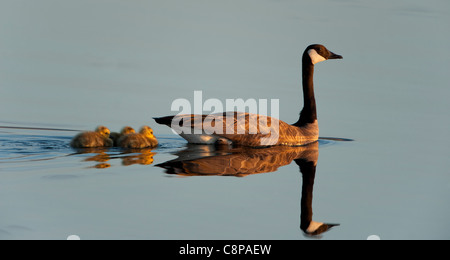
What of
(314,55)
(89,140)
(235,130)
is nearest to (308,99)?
(314,55)

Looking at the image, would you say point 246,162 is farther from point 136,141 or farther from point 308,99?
point 308,99

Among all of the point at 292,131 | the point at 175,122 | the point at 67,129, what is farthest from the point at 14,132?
the point at 292,131

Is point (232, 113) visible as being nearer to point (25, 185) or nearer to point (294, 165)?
point (294, 165)

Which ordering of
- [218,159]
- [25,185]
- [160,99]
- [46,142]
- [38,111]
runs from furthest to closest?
1. [160,99]
2. [38,111]
3. [46,142]
4. [218,159]
5. [25,185]

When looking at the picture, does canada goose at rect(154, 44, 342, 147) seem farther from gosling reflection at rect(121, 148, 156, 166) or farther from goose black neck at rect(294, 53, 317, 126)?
gosling reflection at rect(121, 148, 156, 166)

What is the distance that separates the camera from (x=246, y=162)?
10.0 metres

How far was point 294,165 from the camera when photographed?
10047mm

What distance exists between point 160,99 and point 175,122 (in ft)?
9.60

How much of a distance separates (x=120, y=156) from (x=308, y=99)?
4.27 metres

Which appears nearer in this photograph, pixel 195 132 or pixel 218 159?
pixel 218 159

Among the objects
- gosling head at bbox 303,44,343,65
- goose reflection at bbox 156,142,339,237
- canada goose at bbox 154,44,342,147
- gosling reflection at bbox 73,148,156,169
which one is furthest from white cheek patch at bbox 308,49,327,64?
gosling reflection at bbox 73,148,156,169

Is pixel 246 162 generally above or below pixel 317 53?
below

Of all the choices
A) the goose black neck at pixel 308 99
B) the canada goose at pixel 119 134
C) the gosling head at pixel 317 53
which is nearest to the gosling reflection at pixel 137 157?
the canada goose at pixel 119 134

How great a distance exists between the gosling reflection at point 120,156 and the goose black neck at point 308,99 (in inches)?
126
